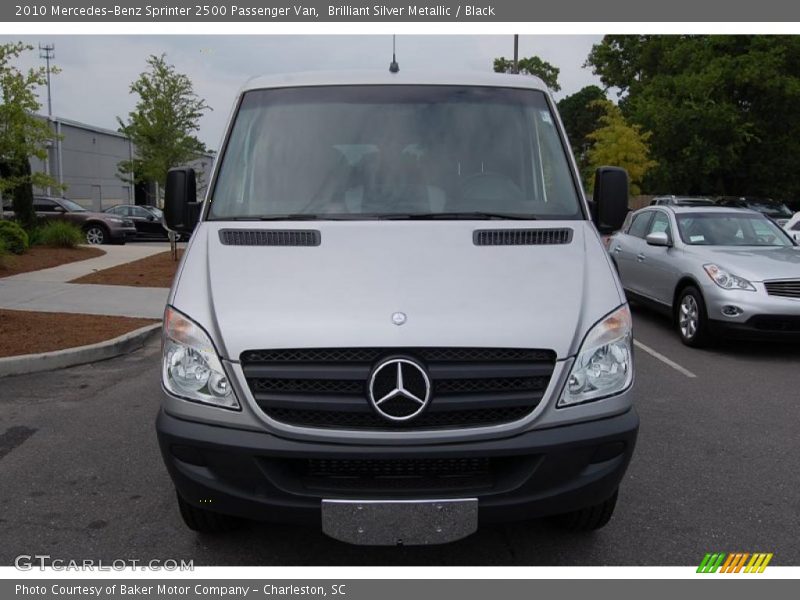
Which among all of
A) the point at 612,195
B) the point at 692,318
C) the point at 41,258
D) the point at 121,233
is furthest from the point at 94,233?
the point at 612,195

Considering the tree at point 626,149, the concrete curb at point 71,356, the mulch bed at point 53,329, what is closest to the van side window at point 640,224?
the mulch bed at point 53,329

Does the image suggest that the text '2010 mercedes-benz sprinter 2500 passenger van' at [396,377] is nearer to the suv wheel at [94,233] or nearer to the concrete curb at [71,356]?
the concrete curb at [71,356]

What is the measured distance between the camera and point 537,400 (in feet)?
9.84

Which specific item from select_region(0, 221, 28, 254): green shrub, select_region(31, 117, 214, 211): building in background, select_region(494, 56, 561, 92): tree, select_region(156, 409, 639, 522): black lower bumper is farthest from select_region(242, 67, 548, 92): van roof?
select_region(494, 56, 561, 92): tree

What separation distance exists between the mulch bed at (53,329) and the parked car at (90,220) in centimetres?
1569

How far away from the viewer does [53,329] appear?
8.42 meters

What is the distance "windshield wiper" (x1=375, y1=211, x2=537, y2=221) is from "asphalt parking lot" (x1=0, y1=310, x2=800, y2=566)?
61.1 inches

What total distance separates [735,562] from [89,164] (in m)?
42.0

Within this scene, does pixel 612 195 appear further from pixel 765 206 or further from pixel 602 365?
pixel 765 206

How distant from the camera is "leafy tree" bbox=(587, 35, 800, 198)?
3259 cm

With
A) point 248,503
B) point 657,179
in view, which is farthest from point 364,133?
point 657,179

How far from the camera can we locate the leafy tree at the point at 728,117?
107 feet

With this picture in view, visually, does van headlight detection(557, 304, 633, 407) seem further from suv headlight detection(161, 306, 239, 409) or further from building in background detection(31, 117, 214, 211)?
building in background detection(31, 117, 214, 211)

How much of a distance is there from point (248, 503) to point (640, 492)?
2.36 metres
